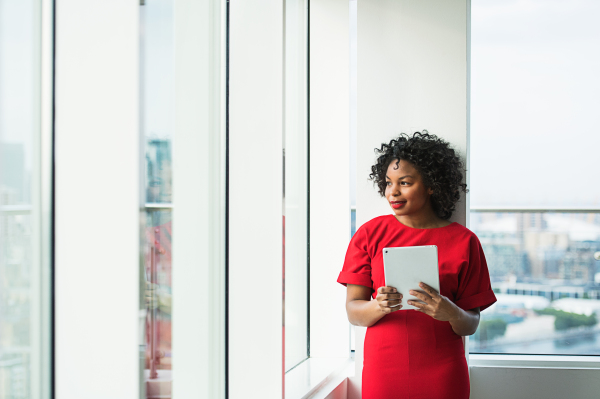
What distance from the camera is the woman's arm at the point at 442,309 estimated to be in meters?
1.44

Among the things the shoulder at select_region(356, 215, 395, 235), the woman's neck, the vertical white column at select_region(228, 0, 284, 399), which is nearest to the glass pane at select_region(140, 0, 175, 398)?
the vertical white column at select_region(228, 0, 284, 399)

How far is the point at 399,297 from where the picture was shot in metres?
1.46

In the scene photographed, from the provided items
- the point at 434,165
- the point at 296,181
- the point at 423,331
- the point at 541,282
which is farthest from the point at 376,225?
the point at 541,282

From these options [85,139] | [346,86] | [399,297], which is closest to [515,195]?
[346,86]

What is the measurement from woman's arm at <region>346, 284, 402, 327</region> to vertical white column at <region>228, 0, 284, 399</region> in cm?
28

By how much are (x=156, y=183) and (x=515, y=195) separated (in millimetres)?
1873

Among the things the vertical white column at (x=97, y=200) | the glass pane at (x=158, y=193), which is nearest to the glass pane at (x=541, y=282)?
the glass pane at (x=158, y=193)

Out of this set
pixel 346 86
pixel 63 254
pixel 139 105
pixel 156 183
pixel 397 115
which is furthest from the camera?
pixel 346 86

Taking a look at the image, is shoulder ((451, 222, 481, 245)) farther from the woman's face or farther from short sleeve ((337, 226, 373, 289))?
short sleeve ((337, 226, 373, 289))

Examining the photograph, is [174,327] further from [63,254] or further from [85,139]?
[85,139]

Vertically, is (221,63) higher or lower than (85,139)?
higher

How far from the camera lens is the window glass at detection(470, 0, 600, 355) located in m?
2.30

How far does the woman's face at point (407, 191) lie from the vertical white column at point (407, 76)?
11.3 inches

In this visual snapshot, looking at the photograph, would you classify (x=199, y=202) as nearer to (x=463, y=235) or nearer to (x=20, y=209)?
(x=20, y=209)
